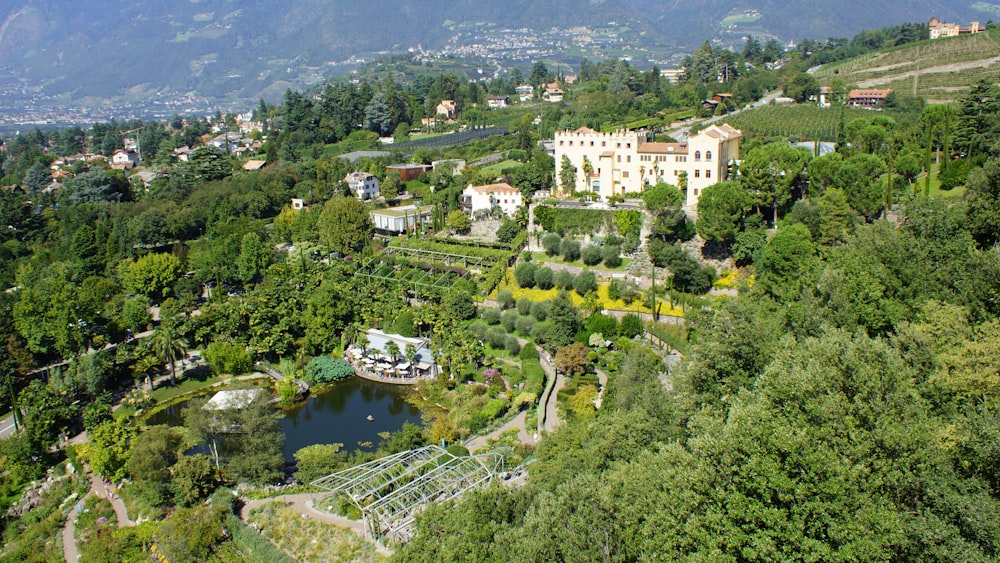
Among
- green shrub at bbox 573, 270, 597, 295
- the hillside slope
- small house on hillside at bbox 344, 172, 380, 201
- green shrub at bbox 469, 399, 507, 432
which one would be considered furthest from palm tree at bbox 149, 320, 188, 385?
the hillside slope

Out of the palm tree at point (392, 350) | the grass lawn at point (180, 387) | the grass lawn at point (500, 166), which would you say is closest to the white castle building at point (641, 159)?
the grass lawn at point (500, 166)

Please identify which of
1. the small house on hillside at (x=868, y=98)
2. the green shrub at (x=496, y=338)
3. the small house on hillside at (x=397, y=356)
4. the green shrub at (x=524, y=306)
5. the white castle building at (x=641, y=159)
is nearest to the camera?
the small house on hillside at (x=397, y=356)

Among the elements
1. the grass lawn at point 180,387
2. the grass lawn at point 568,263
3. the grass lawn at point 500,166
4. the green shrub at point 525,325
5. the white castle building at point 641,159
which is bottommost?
the grass lawn at point 180,387

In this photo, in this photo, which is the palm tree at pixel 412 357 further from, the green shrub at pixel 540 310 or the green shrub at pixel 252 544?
the green shrub at pixel 252 544

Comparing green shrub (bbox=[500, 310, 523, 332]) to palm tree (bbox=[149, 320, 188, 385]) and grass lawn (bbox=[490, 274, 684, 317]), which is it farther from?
palm tree (bbox=[149, 320, 188, 385])

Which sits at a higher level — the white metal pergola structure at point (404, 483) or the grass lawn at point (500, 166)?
the grass lawn at point (500, 166)

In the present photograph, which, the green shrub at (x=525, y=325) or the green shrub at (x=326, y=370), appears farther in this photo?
the green shrub at (x=525, y=325)
